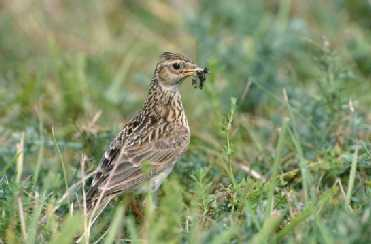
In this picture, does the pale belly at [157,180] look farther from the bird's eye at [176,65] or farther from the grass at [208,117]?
the bird's eye at [176,65]

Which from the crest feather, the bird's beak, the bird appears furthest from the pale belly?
the crest feather

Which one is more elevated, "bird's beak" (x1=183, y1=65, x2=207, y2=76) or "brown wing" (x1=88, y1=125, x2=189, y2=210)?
"bird's beak" (x1=183, y1=65, x2=207, y2=76)

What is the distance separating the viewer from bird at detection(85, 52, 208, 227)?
6.32 m

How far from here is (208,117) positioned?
29.4 ft

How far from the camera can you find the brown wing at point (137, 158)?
6.32 m

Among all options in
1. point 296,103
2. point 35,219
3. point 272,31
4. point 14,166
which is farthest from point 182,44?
point 35,219

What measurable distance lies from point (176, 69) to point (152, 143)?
59 centimetres

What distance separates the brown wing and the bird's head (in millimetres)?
367

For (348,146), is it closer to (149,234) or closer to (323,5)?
(149,234)

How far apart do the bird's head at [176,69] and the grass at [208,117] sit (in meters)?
0.16

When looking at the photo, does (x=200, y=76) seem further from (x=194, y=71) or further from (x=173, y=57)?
(x=173, y=57)

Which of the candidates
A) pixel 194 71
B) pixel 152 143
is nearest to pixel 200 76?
pixel 194 71

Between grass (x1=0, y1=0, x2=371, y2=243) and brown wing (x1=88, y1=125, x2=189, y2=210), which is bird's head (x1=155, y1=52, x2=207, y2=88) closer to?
grass (x1=0, y1=0, x2=371, y2=243)

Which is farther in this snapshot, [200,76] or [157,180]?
[200,76]
